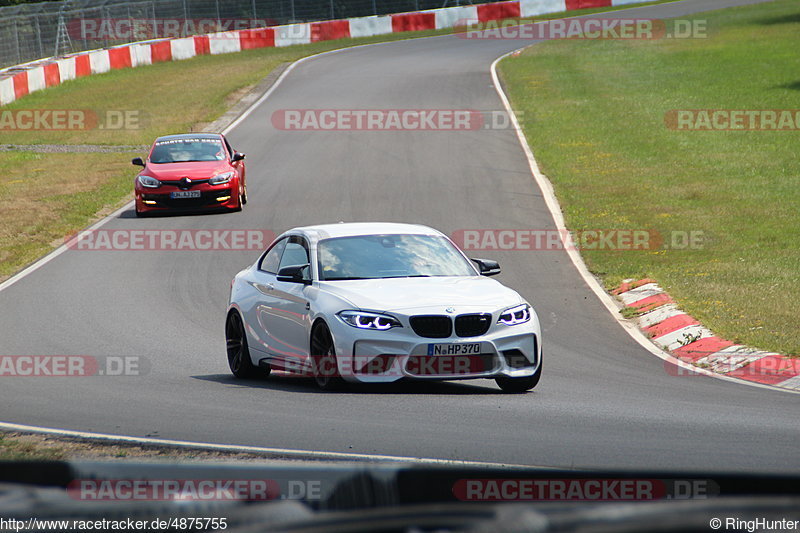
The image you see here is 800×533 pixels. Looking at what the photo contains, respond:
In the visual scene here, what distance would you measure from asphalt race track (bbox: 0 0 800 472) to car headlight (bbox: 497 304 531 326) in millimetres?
666

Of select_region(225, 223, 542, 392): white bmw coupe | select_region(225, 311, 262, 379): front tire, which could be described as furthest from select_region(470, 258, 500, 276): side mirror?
select_region(225, 311, 262, 379): front tire

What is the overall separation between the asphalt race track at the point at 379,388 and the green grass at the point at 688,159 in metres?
1.27

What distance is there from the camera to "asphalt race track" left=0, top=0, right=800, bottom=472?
754 cm

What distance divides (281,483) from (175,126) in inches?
1305

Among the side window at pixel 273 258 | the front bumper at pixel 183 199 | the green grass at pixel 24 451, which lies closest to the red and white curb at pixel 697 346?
the side window at pixel 273 258

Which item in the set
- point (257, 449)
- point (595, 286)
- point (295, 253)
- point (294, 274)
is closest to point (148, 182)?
point (595, 286)

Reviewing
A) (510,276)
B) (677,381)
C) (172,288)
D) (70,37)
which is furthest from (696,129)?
(70,37)

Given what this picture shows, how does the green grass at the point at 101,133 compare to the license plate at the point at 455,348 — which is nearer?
the license plate at the point at 455,348

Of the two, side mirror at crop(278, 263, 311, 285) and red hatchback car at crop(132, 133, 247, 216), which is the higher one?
side mirror at crop(278, 263, 311, 285)

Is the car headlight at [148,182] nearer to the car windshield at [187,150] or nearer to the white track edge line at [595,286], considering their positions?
the car windshield at [187,150]

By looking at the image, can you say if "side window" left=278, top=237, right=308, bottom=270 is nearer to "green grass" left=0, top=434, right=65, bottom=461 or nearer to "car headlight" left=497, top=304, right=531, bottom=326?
"car headlight" left=497, top=304, right=531, bottom=326

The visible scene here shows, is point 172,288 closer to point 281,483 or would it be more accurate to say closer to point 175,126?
point 281,483

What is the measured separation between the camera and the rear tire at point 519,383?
392 inches

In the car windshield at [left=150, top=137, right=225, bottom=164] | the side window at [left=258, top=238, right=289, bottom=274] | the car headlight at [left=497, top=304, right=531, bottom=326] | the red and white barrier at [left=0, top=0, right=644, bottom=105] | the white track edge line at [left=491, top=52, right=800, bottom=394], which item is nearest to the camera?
the car headlight at [left=497, top=304, right=531, bottom=326]
